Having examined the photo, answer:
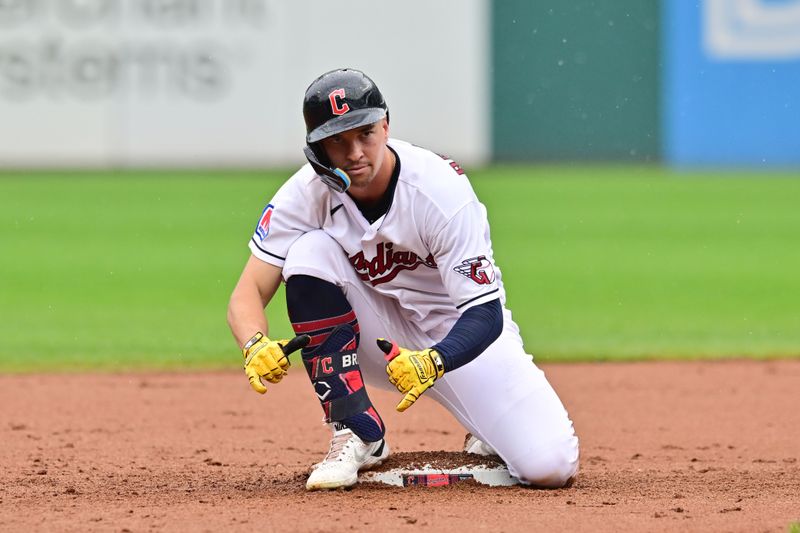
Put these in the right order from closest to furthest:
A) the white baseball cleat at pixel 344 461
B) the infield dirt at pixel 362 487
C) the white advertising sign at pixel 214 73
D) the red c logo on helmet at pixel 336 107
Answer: the infield dirt at pixel 362 487, the red c logo on helmet at pixel 336 107, the white baseball cleat at pixel 344 461, the white advertising sign at pixel 214 73

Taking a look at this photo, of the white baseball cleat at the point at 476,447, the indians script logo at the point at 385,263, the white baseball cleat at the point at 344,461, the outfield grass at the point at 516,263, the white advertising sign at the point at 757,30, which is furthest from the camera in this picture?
the white advertising sign at the point at 757,30

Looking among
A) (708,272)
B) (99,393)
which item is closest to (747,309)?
(708,272)

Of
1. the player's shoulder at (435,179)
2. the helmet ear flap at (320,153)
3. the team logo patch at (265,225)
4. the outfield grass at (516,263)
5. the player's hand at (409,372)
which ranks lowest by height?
the outfield grass at (516,263)

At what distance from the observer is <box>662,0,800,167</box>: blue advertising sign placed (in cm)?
1862

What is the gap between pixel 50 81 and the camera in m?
18.5

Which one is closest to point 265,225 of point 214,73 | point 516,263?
point 516,263

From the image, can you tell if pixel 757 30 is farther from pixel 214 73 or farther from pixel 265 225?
pixel 265 225

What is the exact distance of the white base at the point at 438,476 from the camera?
14.0 ft

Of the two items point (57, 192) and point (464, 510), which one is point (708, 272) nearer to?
point (464, 510)

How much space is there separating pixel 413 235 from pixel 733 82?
15.6 meters

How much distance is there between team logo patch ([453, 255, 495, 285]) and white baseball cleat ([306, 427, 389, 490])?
69 cm

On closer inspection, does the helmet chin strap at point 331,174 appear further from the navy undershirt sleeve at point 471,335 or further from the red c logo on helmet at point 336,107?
the navy undershirt sleeve at point 471,335

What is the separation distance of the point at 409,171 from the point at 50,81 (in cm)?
1547

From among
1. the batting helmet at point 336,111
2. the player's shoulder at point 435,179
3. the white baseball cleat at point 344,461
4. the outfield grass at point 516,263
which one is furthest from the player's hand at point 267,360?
the outfield grass at point 516,263
